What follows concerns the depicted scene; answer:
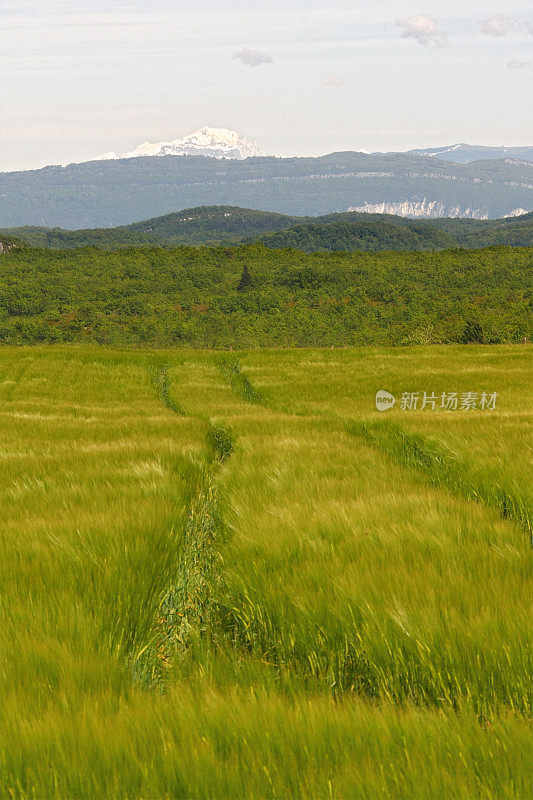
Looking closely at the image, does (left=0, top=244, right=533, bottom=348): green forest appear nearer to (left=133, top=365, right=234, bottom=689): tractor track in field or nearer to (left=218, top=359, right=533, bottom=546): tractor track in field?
(left=218, top=359, right=533, bottom=546): tractor track in field

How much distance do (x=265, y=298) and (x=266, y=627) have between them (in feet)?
517

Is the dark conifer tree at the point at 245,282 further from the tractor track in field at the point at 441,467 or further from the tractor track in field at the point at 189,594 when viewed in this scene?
the tractor track in field at the point at 189,594

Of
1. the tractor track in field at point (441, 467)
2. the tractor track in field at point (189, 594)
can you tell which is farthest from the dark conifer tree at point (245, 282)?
the tractor track in field at point (189, 594)

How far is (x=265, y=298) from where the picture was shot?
516 ft

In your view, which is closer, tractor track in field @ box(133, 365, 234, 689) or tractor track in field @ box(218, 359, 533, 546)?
tractor track in field @ box(133, 365, 234, 689)

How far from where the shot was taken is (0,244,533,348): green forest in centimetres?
13050

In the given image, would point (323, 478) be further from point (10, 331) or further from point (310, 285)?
point (310, 285)

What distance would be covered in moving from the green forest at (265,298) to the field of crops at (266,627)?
334 feet

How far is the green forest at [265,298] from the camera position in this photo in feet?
A: 428

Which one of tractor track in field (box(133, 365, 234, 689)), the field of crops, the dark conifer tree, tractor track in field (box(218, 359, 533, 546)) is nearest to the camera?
the field of crops

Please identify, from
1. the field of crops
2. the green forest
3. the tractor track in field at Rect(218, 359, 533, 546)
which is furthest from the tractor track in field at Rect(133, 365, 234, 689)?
the green forest

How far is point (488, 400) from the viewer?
1806 centimetres

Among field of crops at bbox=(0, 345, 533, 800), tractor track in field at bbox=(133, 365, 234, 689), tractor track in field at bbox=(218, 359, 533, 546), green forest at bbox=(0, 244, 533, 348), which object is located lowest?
tractor track in field at bbox=(218, 359, 533, 546)

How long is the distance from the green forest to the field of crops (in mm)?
101742
